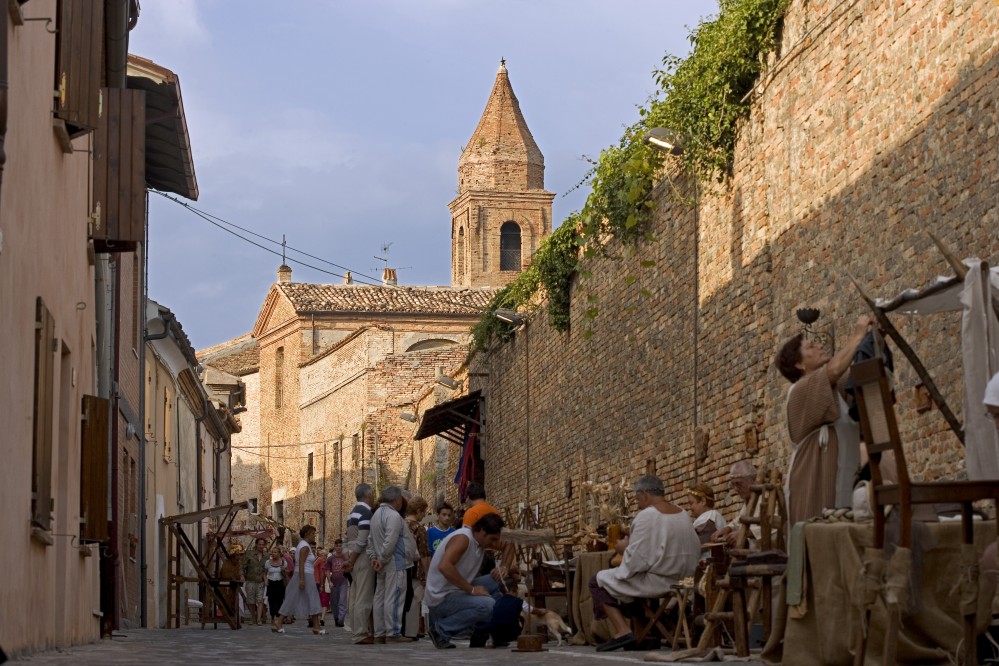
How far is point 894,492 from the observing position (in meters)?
6.34

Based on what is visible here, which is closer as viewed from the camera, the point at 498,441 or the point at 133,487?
the point at 133,487

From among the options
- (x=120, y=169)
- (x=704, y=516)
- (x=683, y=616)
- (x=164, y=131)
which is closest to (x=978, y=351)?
(x=683, y=616)

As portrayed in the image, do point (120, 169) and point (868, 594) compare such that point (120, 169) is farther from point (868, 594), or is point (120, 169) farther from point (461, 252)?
point (461, 252)

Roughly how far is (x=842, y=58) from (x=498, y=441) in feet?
56.9

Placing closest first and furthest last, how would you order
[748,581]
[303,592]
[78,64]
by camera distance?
[748,581], [78,64], [303,592]

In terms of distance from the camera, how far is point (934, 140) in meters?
11.9

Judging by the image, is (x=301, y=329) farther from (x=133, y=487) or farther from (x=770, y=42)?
(x=770, y=42)

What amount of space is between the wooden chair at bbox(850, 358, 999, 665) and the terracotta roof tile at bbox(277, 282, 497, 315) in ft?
170

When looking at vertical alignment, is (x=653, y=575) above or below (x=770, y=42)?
below

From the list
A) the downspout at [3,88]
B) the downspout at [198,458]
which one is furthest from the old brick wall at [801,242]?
the downspout at [198,458]

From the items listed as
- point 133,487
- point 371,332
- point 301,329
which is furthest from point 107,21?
point 301,329

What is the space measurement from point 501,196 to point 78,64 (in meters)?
59.1

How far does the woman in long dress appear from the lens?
20516 mm

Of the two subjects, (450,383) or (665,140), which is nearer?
(665,140)
